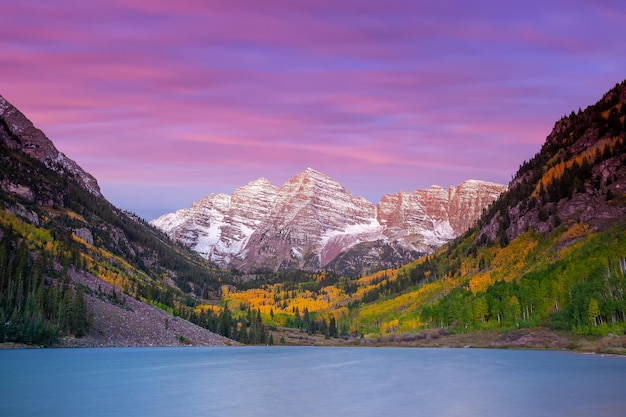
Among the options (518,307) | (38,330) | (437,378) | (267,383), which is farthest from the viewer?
(518,307)

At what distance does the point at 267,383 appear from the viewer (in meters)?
84.5

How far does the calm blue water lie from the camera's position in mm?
58875

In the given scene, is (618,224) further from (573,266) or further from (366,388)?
(366,388)

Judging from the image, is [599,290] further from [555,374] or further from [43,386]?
[43,386]

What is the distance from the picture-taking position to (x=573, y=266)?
16875 centimetres

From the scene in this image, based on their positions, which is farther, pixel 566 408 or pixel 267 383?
pixel 267 383

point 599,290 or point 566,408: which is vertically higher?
point 599,290

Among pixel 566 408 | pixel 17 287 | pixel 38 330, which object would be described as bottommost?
pixel 566 408

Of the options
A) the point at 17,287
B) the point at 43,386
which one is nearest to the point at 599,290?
the point at 43,386

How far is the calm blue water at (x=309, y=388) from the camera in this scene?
58.9 metres

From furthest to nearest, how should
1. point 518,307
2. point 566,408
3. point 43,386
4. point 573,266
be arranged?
point 518,307, point 573,266, point 43,386, point 566,408

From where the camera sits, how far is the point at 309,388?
78750 millimetres

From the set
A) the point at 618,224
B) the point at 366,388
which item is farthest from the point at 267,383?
the point at 618,224

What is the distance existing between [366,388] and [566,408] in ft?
89.7
